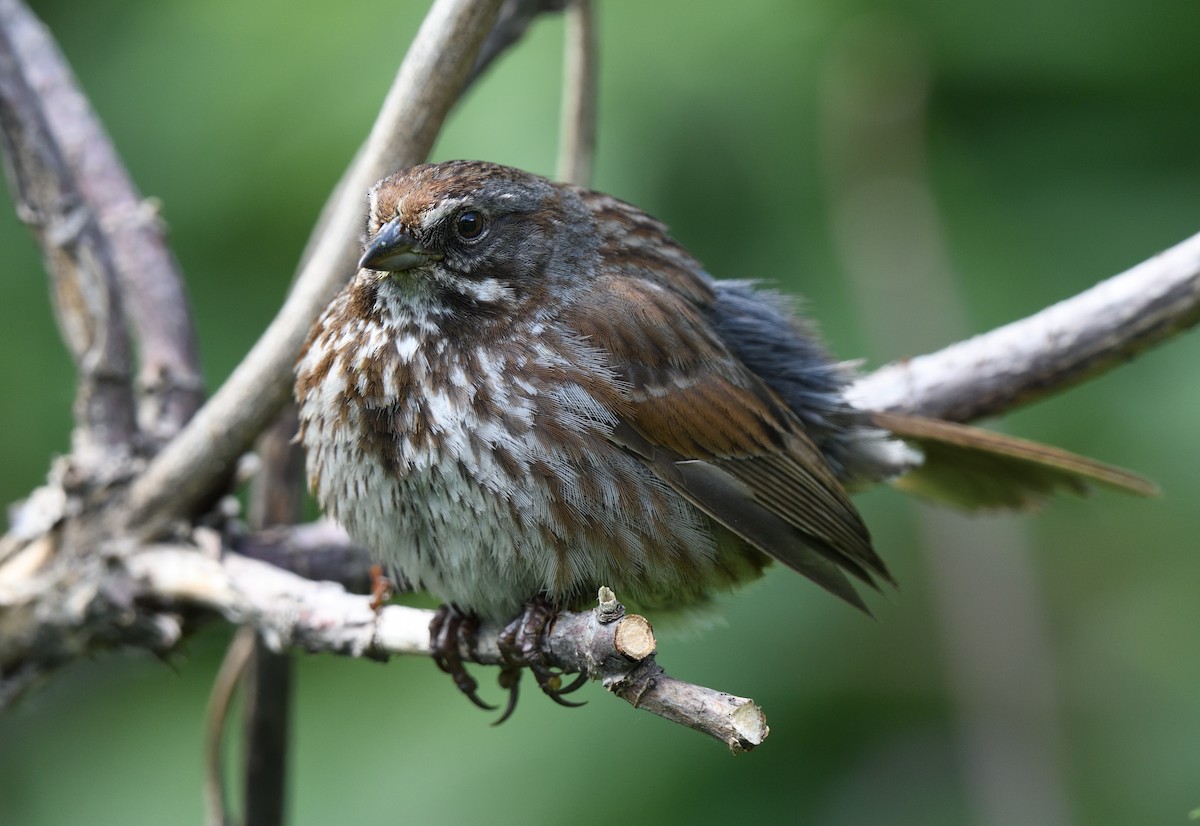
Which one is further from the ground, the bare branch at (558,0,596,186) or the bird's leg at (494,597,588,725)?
the bare branch at (558,0,596,186)

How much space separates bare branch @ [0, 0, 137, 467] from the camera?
11.0 ft

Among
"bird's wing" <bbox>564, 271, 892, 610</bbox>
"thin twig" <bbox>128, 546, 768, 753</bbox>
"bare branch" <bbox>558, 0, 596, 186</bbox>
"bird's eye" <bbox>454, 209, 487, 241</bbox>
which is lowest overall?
"thin twig" <bbox>128, 546, 768, 753</bbox>

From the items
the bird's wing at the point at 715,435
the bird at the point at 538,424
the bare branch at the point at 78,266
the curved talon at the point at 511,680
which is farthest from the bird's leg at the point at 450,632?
the bare branch at the point at 78,266

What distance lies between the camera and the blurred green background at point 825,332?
146 inches

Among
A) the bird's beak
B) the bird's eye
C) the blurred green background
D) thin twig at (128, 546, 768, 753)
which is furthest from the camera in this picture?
the blurred green background

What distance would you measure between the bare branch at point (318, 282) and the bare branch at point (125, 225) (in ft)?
1.03

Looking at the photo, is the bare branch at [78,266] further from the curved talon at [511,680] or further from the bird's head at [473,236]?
the curved talon at [511,680]

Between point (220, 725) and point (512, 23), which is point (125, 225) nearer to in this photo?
point (512, 23)

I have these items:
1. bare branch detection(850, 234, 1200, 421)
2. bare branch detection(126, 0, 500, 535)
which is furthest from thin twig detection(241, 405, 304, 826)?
bare branch detection(850, 234, 1200, 421)

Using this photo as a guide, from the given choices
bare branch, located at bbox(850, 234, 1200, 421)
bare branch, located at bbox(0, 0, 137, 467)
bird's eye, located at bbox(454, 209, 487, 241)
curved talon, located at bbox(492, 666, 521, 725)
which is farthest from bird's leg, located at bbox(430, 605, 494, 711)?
bare branch, located at bbox(850, 234, 1200, 421)

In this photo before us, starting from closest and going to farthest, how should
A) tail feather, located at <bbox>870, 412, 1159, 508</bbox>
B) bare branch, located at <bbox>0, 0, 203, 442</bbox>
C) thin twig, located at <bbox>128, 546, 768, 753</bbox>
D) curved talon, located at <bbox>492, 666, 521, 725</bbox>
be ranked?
thin twig, located at <bbox>128, 546, 768, 753</bbox> → curved talon, located at <bbox>492, 666, 521, 725</bbox> → tail feather, located at <bbox>870, 412, 1159, 508</bbox> → bare branch, located at <bbox>0, 0, 203, 442</bbox>

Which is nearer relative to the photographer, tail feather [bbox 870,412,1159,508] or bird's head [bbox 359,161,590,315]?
bird's head [bbox 359,161,590,315]

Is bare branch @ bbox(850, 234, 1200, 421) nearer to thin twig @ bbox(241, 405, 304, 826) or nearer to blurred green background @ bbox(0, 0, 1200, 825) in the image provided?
blurred green background @ bbox(0, 0, 1200, 825)

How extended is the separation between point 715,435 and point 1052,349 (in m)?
0.89
